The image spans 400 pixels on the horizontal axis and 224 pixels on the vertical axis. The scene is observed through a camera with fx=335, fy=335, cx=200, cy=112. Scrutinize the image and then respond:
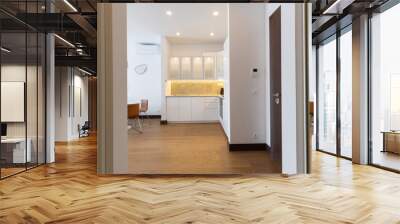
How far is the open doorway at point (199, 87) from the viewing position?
5.32 m

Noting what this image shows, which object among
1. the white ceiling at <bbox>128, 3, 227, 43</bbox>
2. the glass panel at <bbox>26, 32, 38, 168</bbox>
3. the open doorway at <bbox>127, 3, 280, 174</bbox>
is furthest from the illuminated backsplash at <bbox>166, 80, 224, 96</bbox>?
the glass panel at <bbox>26, 32, 38, 168</bbox>

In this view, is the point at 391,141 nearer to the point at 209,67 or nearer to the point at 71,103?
the point at 71,103

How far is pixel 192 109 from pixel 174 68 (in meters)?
2.04

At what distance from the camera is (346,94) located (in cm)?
587

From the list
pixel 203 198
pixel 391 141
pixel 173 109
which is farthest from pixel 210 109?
pixel 203 198

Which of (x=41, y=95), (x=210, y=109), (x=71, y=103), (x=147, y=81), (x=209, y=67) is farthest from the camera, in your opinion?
(x=147, y=81)

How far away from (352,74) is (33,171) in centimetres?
508

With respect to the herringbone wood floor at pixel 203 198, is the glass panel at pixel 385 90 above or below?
above

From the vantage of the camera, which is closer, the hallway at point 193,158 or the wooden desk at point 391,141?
the hallway at point 193,158

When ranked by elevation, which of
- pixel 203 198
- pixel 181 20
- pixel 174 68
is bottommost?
pixel 203 198

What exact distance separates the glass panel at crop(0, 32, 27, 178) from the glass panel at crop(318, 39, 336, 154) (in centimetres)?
537

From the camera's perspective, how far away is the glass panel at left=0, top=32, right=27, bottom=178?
472cm

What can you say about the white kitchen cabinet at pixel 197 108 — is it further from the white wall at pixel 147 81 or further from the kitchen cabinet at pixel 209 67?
the white wall at pixel 147 81

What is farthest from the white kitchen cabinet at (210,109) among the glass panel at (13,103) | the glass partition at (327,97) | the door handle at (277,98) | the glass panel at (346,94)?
the glass panel at (13,103)
